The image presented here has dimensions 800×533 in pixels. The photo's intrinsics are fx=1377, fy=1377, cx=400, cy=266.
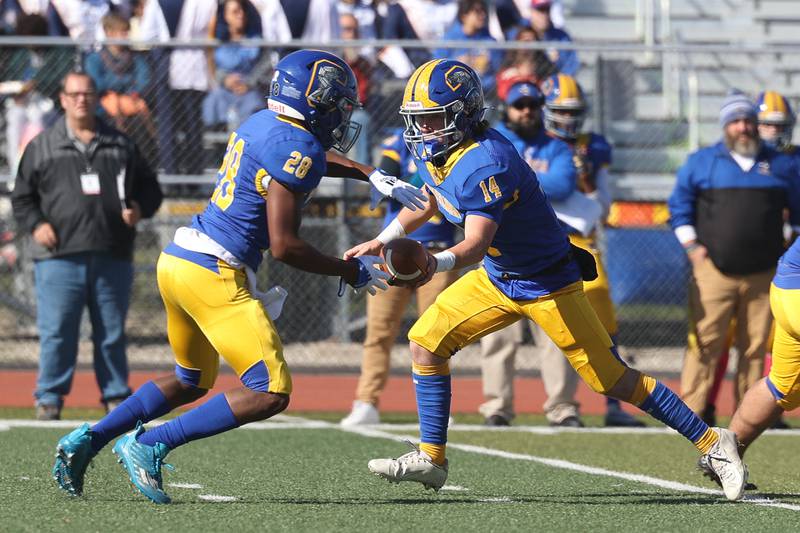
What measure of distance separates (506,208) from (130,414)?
1.79m

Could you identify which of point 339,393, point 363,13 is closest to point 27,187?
point 339,393

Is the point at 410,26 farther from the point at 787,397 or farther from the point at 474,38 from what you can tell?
the point at 787,397

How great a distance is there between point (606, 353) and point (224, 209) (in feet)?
5.77

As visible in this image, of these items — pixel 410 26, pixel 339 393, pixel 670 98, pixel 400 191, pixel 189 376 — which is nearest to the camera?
pixel 400 191

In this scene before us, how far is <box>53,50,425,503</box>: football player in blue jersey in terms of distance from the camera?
17.6 feet

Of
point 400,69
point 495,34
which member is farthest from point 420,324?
point 495,34

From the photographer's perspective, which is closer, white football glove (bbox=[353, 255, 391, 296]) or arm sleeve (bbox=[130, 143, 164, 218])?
white football glove (bbox=[353, 255, 391, 296])

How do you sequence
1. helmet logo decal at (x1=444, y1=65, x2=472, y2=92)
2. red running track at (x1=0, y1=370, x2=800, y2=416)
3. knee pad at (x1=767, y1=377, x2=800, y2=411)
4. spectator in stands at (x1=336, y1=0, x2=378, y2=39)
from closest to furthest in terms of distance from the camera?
helmet logo decal at (x1=444, y1=65, x2=472, y2=92) → knee pad at (x1=767, y1=377, x2=800, y2=411) → red running track at (x1=0, y1=370, x2=800, y2=416) → spectator in stands at (x1=336, y1=0, x2=378, y2=39)

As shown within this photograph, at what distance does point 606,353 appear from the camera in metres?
5.97

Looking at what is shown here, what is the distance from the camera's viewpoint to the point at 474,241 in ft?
18.0

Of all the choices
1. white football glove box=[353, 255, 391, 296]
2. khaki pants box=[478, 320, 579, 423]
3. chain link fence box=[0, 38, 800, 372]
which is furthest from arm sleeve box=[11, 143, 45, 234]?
white football glove box=[353, 255, 391, 296]

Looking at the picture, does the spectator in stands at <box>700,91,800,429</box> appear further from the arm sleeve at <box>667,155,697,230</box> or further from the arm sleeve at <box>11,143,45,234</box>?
the arm sleeve at <box>11,143,45,234</box>

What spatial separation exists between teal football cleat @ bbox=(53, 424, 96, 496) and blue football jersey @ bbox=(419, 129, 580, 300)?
5.79 ft

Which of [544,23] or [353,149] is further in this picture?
[544,23]
